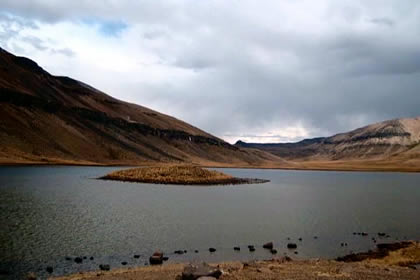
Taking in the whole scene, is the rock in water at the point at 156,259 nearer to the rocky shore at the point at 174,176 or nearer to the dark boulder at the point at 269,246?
the dark boulder at the point at 269,246

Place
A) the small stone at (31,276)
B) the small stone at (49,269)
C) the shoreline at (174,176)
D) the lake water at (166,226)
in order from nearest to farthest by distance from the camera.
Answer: the small stone at (31,276)
the small stone at (49,269)
the lake water at (166,226)
the shoreline at (174,176)

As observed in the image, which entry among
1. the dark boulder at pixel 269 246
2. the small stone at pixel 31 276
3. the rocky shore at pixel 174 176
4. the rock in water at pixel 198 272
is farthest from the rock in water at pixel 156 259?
the rocky shore at pixel 174 176

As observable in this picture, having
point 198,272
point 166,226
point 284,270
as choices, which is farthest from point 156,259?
point 166,226

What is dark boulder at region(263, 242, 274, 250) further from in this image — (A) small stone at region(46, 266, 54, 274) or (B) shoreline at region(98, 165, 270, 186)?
(B) shoreline at region(98, 165, 270, 186)

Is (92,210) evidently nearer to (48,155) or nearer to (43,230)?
(43,230)

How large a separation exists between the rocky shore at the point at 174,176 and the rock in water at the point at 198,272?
8779cm

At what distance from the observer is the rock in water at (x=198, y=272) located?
74.3 feet

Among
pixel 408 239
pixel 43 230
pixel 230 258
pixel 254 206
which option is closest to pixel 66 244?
pixel 43 230

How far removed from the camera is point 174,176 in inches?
4626

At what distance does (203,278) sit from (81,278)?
8.13m

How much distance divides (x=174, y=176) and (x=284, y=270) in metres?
91.6

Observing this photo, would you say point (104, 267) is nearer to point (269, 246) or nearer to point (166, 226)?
point (269, 246)

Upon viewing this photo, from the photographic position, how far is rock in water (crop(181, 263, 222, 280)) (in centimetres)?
2266

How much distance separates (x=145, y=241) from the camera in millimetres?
38344
